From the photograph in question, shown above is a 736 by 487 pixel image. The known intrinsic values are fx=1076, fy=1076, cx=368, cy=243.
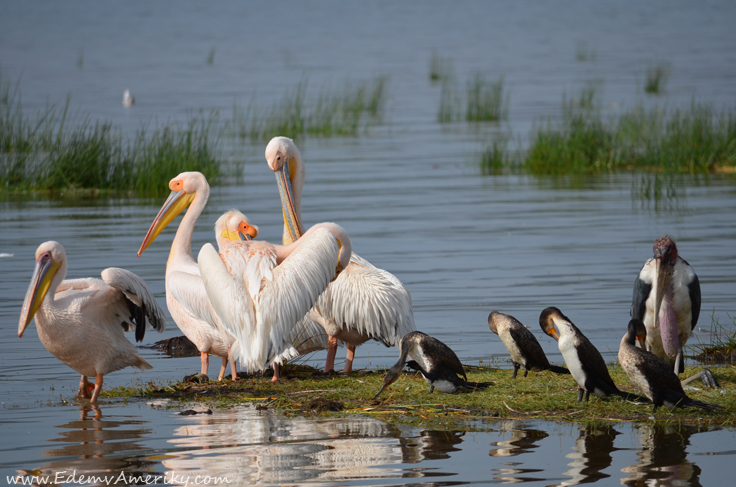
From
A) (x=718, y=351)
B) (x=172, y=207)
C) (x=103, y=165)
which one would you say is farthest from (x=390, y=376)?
(x=103, y=165)

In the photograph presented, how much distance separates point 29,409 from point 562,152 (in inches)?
549

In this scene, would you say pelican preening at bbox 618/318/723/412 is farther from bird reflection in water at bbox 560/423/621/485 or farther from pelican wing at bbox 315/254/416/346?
pelican wing at bbox 315/254/416/346

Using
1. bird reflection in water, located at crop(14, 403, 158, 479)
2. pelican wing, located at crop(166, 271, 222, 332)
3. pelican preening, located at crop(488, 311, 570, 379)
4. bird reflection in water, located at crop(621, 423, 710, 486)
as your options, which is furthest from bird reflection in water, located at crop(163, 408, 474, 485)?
pelican wing, located at crop(166, 271, 222, 332)

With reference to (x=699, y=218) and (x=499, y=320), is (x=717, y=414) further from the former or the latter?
(x=699, y=218)

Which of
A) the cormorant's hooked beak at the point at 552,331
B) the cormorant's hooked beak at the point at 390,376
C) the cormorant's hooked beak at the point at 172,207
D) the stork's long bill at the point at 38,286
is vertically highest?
the cormorant's hooked beak at the point at 172,207

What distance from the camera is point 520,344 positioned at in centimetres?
691

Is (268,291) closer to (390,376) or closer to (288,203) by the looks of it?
(390,376)

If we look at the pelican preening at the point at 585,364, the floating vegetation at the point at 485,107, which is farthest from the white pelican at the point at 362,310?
the floating vegetation at the point at 485,107

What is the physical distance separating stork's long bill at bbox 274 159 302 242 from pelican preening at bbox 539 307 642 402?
2796mm

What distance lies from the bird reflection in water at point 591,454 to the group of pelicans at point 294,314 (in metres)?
0.41

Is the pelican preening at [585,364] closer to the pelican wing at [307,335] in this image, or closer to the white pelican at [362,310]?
the white pelican at [362,310]

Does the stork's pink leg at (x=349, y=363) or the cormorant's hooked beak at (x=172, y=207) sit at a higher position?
the cormorant's hooked beak at (x=172, y=207)

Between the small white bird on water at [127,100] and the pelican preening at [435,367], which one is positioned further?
the small white bird on water at [127,100]

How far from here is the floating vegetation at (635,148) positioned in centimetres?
1856
